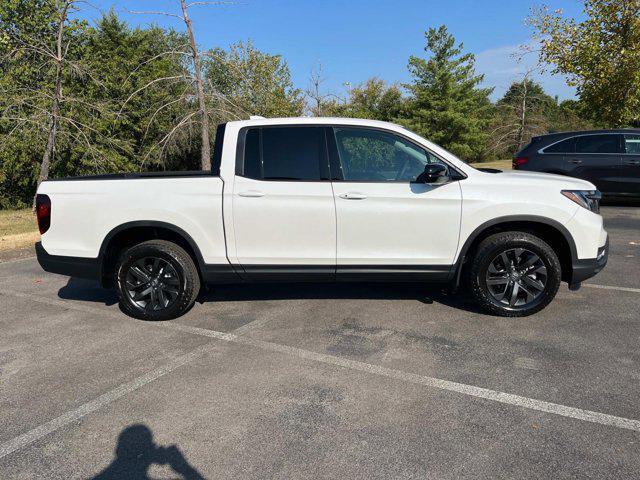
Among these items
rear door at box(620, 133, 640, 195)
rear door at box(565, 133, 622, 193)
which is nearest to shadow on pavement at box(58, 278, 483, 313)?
rear door at box(565, 133, 622, 193)

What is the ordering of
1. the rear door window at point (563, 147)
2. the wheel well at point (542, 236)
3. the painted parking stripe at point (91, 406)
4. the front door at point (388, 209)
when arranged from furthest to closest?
the rear door window at point (563, 147)
the wheel well at point (542, 236)
the front door at point (388, 209)
the painted parking stripe at point (91, 406)

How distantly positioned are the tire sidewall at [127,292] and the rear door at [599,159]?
8.99m

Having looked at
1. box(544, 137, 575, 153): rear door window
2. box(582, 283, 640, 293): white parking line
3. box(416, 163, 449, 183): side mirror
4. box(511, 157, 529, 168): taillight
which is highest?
box(544, 137, 575, 153): rear door window

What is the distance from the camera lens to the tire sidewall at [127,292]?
14.3ft

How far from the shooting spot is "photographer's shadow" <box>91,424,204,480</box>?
2.36m

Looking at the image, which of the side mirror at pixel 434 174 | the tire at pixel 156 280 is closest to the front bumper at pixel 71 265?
the tire at pixel 156 280

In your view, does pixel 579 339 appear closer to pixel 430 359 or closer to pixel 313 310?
pixel 430 359

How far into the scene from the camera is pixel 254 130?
437 centimetres

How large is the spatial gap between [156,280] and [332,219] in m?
1.80

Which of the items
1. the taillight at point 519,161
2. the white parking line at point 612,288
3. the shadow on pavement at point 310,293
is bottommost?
the shadow on pavement at point 310,293

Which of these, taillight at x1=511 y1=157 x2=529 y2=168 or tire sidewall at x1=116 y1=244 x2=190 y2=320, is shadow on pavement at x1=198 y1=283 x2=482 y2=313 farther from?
taillight at x1=511 y1=157 x2=529 y2=168

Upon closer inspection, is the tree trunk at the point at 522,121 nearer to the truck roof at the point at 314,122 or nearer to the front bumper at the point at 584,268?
the front bumper at the point at 584,268

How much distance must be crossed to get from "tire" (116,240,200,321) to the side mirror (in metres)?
2.29

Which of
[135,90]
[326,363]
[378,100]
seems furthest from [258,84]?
[326,363]
